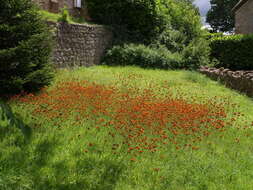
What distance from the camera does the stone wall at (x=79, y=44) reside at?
11176mm

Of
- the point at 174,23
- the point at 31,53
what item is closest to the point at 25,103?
the point at 31,53

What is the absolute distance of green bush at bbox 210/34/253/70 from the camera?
1541 centimetres

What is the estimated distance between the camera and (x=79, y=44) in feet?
41.5

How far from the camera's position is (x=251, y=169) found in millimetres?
4336

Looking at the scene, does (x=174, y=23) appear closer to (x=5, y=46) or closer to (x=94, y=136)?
(x=5, y=46)

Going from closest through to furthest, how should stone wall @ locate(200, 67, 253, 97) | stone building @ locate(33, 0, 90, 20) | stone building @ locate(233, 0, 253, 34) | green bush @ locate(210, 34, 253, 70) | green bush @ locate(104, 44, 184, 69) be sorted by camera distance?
stone wall @ locate(200, 67, 253, 97) < green bush @ locate(104, 44, 184, 69) < stone building @ locate(33, 0, 90, 20) < green bush @ locate(210, 34, 253, 70) < stone building @ locate(233, 0, 253, 34)

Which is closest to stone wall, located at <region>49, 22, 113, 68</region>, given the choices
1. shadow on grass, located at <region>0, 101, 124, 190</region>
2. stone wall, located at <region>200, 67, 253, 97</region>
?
stone wall, located at <region>200, 67, 253, 97</region>

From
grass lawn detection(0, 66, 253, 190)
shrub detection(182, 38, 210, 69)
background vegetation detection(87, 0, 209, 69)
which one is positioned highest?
background vegetation detection(87, 0, 209, 69)

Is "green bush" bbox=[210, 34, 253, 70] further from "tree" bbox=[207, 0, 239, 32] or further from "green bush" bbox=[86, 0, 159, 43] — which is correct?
"tree" bbox=[207, 0, 239, 32]

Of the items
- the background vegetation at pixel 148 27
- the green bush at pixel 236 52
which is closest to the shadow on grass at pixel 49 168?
the background vegetation at pixel 148 27

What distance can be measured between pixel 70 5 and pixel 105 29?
3205mm

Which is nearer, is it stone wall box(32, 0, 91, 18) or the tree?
stone wall box(32, 0, 91, 18)

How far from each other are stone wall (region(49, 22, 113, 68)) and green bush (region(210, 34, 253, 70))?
7.10 m

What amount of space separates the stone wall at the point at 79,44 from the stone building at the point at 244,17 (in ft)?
43.2
